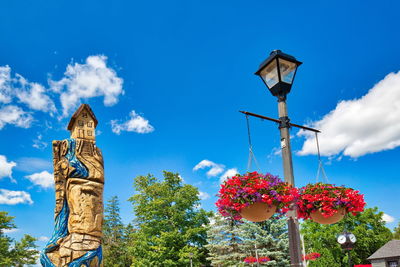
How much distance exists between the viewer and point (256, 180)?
489cm

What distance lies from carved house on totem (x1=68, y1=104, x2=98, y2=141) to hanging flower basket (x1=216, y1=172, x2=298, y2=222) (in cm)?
602

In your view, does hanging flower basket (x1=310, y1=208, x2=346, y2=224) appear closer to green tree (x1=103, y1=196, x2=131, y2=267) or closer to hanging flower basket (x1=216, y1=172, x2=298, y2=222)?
hanging flower basket (x1=216, y1=172, x2=298, y2=222)

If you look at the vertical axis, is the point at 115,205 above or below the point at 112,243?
above

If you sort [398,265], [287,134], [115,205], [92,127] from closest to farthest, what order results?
[287,134] < [92,127] < [398,265] < [115,205]

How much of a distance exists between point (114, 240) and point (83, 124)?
34.2 metres

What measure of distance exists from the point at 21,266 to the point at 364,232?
3114 cm

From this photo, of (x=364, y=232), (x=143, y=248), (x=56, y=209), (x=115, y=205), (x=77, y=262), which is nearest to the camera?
(x=77, y=262)

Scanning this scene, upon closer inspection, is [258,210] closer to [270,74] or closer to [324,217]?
[324,217]

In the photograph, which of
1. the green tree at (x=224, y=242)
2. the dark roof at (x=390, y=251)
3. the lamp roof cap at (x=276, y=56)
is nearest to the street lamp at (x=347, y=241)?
the lamp roof cap at (x=276, y=56)

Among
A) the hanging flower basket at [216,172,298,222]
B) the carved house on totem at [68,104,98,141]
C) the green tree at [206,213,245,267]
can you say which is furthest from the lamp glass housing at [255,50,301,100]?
the green tree at [206,213,245,267]

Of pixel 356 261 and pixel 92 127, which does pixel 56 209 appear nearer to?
pixel 92 127

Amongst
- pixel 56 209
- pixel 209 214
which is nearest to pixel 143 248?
pixel 209 214

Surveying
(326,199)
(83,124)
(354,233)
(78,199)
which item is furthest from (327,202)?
(354,233)

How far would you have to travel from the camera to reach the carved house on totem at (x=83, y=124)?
9.80 m
